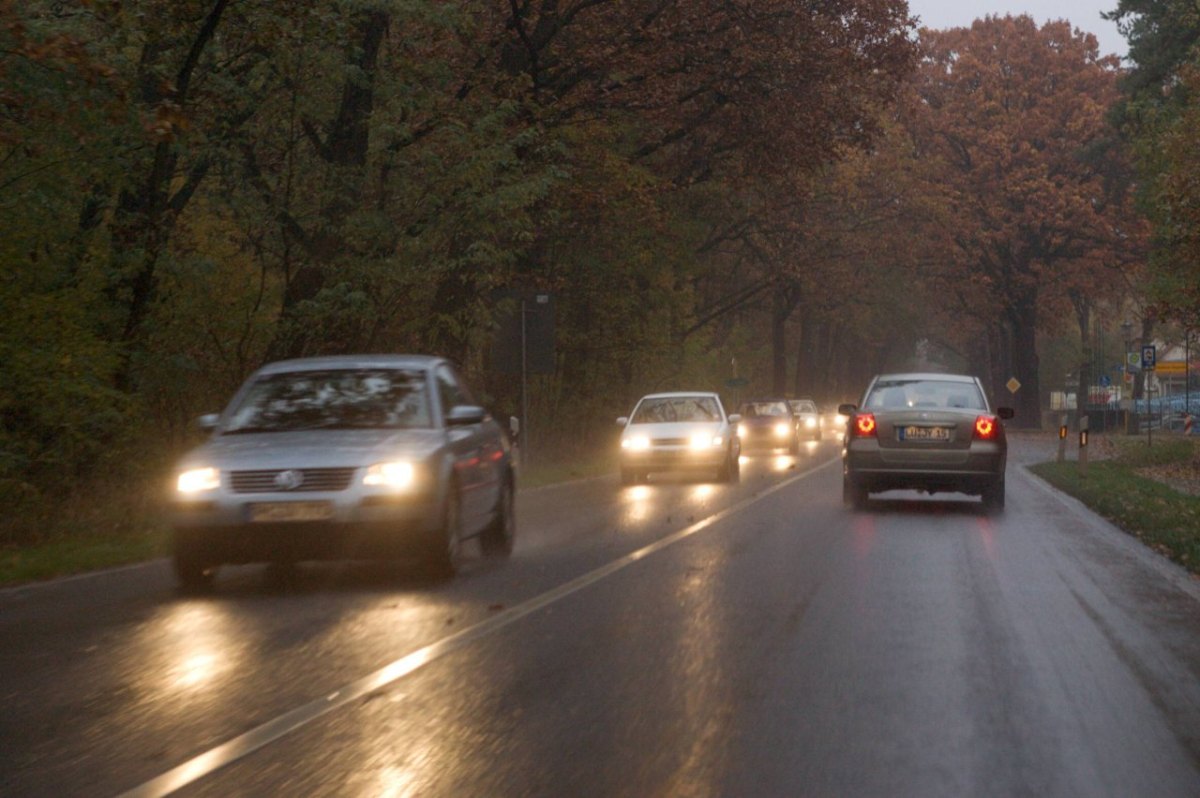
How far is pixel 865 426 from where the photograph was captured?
20406 millimetres

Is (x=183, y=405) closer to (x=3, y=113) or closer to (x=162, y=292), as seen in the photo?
(x=162, y=292)

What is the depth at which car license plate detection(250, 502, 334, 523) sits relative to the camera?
1150 centimetres

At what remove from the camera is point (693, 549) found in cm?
1479

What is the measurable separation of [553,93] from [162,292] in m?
12.6

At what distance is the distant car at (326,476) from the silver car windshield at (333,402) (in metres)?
0.01

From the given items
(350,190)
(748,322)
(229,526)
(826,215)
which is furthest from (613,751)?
(748,322)

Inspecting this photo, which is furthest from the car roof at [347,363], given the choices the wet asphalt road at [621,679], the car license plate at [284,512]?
the car license plate at [284,512]

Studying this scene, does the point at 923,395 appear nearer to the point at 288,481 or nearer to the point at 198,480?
the point at 288,481

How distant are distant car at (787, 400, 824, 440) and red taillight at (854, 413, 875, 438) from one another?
34.6m

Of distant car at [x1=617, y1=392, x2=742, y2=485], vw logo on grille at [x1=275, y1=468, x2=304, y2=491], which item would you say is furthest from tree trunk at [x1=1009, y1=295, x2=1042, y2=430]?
vw logo on grille at [x1=275, y1=468, x2=304, y2=491]

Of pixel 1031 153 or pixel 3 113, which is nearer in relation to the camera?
pixel 3 113

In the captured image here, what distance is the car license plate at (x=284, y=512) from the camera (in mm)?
11500

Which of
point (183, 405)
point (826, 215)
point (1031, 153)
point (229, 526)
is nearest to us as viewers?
point (229, 526)

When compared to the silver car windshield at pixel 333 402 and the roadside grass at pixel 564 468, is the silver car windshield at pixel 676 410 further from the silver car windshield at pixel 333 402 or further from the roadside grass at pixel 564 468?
the silver car windshield at pixel 333 402
